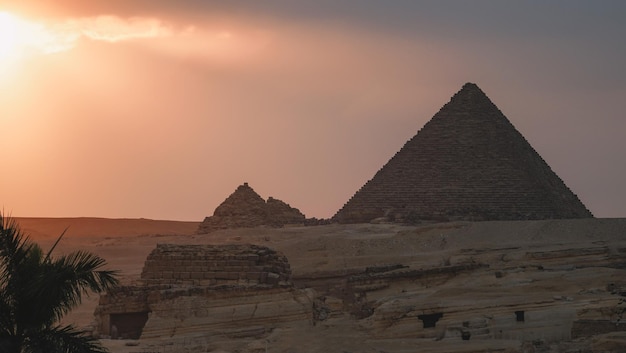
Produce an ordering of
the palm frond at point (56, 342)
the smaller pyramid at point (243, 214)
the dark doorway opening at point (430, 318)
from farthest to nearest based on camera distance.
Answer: the smaller pyramid at point (243, 214) → the dark doorway opening at point (430, 318) → the palm frond at point (56, 342)

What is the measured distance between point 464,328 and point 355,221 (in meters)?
41.5

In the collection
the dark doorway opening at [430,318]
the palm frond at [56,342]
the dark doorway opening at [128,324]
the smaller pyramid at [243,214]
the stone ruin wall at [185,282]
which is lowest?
the palm frond at [56,342]

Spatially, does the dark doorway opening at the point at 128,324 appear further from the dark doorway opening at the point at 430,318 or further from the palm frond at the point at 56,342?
the palm frond at the point at 56,342

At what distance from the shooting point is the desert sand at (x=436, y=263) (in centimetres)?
1462

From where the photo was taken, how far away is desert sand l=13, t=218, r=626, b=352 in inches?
576

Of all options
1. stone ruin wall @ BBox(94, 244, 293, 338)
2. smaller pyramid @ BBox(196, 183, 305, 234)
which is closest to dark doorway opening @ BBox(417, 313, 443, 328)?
stone ruin wall @ BBox(94, 244, 293, 338)

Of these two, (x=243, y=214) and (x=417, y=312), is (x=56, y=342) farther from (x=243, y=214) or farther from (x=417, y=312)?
(x=243, y=214)

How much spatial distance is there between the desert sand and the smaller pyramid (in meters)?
2.46

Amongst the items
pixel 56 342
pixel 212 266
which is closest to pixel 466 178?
pixel 212 266

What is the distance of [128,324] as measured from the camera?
16.4 metres

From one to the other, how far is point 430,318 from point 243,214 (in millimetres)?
38003

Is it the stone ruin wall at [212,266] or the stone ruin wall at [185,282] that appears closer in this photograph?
the stone ruin wall at [185,282]

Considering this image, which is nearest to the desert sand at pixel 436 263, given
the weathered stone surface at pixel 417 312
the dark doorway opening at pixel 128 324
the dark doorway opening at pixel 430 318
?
the weathered stone surface at pixel 417 312

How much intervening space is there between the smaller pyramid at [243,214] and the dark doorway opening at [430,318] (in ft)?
122
